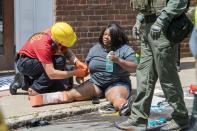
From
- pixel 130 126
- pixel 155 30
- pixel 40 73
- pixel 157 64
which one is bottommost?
pixel 130 126

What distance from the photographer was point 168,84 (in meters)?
4.92

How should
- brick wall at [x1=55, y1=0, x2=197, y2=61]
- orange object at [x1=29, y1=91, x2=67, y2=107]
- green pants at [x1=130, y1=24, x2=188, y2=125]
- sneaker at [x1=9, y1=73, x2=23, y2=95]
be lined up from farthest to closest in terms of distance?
brick wall at [x1=55, y1=0, x2=197, y2=61]
sneaker at [x1=9, y1=73, x2=23, y2=95]
orange object at [x1=29, y1=91, x2=67, y2=107]
green pants at [x1=130, y1=24, x2=188, y2=125]

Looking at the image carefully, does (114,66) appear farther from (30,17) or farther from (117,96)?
(30,17)

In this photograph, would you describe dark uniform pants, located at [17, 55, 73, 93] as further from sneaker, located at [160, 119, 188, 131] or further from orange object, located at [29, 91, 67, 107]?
sneaker, located at [160, 119, 188, 131]

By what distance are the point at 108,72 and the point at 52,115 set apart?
91 cm

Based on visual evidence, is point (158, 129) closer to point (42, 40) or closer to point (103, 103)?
point (103, 103)

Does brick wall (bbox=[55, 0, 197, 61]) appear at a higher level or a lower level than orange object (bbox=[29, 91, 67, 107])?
higher

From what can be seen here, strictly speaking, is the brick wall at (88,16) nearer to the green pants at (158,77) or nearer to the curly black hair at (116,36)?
the curly black hair at (116,36)

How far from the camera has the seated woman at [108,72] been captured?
20.7 feet

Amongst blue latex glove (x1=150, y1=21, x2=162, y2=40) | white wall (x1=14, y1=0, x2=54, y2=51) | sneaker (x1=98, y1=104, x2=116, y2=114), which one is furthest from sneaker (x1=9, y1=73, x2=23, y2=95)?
blue latex glove (x1=150, y1=21, x2=162, y2=40)

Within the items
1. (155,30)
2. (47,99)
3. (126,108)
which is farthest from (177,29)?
(47,99)

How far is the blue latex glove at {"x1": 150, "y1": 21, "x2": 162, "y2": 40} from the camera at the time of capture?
4.68 m

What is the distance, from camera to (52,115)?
19.6 feet

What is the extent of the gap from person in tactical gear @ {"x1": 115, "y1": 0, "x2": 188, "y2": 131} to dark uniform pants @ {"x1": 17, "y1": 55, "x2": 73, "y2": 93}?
1509mm
